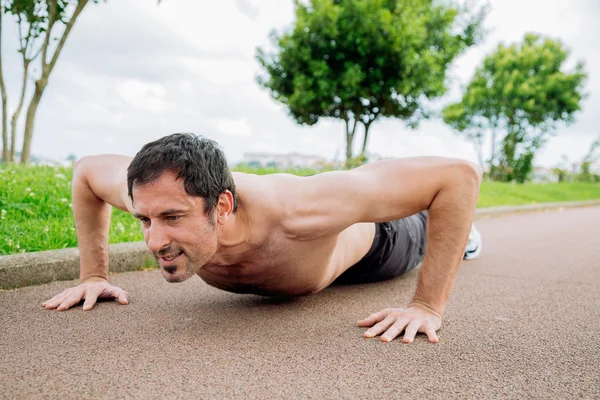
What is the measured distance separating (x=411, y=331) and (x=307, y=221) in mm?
698

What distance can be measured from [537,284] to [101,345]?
122 inches

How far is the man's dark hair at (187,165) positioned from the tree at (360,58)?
14.0 metres

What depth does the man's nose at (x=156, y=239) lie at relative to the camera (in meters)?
2.30

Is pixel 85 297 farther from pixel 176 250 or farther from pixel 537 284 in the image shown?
pixel 537 284

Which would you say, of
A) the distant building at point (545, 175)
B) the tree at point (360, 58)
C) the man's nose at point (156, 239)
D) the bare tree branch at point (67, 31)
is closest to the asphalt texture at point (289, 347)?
the man's nose at point (156, 239)

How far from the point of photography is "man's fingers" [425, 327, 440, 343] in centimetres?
257

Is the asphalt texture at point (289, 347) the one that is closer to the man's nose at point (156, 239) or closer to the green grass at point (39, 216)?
the man's nose at point (156, 239)

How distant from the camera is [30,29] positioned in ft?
27.9

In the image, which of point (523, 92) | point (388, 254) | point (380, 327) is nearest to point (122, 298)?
point (380, 327)

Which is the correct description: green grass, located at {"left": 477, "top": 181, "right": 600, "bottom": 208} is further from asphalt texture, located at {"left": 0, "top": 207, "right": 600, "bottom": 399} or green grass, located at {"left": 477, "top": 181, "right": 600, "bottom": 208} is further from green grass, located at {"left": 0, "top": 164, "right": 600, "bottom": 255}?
asphalt texture, located at {"left": 0, "top": 207, "right": 600, "bottom": 399}

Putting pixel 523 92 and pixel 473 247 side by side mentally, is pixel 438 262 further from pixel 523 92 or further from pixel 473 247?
pixel 523 92

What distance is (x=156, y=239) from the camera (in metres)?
2.30

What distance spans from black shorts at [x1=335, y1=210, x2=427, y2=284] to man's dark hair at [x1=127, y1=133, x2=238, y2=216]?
1.49m

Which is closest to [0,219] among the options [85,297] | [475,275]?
[85,297]
